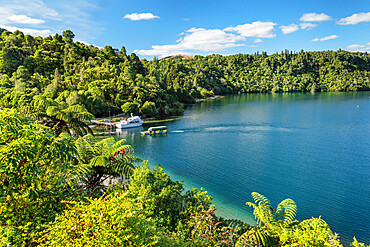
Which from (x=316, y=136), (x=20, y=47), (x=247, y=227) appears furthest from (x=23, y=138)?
(x=20, y=47)

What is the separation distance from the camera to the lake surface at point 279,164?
20281 mm

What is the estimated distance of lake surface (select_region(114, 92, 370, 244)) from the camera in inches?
798

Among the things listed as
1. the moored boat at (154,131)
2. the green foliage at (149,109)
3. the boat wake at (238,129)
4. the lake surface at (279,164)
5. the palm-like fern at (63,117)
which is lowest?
the lake surface at (279,164)

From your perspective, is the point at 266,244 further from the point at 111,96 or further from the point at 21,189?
the point at 111,96

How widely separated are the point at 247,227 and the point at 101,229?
348 inches

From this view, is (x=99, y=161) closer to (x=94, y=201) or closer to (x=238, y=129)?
(x=94, y=201)

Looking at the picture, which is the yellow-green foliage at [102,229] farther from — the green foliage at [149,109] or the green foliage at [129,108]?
the green foliage at [149,109]

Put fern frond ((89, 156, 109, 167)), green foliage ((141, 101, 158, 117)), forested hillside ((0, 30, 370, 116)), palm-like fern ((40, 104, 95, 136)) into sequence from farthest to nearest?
1. green foliage ((141, 101, 158, 117))
2. forested hillside ((0, 30, 370, 116))
3. palm-like fern ((40, 104, 95, 136))
4. fern frond ((89, 156, 109, 167))

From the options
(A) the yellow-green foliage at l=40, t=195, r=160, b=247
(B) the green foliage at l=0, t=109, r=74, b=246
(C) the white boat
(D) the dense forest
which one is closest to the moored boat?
(C) the white boat

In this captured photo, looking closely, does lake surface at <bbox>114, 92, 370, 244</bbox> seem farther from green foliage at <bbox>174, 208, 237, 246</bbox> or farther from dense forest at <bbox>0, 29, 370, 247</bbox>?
green foliage at <bbox>174, 208, 237, 246</bbox>

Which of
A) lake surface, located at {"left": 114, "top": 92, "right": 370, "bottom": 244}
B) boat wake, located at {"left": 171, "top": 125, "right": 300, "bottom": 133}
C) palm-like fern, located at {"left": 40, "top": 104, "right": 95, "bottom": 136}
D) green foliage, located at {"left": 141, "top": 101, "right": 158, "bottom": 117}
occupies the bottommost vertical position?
lake surface, located at {"left": 114, "top": 92, "right": 370, "bottom": 244}

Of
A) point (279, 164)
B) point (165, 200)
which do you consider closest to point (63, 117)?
point (165, 200)

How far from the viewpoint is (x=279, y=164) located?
30.3m

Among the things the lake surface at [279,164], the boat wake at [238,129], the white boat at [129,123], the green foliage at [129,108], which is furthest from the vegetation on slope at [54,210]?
the green foliage at [129,108]
